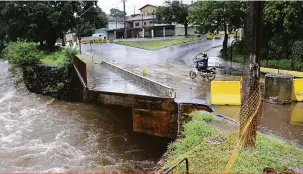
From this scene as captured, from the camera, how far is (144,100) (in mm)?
13812

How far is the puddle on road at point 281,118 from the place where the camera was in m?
9.80

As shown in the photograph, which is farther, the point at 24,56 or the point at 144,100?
the point at 24,56

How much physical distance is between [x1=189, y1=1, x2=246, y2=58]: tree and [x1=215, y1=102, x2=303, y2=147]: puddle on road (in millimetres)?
13239

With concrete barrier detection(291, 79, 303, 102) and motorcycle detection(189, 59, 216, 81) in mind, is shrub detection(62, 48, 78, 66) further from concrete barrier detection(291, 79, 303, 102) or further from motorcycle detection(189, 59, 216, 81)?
concrete barrier detection(291, 79, 303, 102)

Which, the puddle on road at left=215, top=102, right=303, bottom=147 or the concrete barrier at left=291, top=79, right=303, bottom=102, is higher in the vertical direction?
the concrete barrier at left=291, top=79, right=303, bottom=102

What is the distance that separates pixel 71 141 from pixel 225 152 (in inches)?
299

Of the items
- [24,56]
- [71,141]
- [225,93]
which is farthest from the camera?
[24,56]

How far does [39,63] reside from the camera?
Answer: 2370 centimetres

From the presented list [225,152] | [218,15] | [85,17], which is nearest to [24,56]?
[218,15]

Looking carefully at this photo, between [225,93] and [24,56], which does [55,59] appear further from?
[225,93]

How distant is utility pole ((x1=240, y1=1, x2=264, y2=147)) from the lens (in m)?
7.38

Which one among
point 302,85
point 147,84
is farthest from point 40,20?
point 302,85

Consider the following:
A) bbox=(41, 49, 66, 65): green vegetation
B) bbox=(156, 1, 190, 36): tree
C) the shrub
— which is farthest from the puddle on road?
bbox=(156, 1, 190, 36): tree

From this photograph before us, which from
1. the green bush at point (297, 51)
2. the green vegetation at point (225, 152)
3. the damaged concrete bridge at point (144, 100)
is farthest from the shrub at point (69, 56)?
the green bush at point (297, 51)
